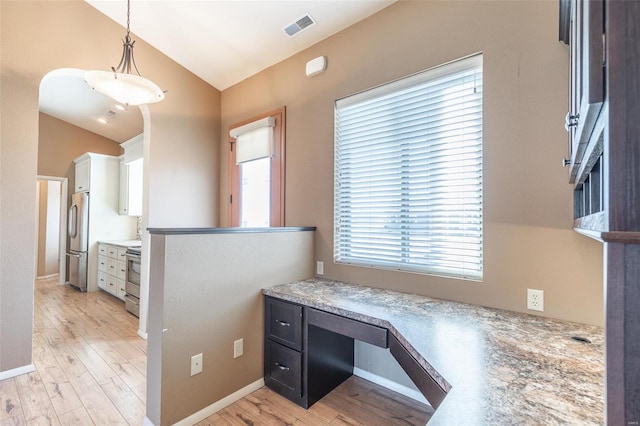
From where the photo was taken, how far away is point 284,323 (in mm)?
2166

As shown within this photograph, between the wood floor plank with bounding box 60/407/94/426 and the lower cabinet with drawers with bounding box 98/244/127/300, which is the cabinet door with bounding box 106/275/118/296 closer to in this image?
the lower cabinet with drawers with bounding box 98/244/127/300

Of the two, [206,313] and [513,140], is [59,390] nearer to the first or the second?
[206,313]

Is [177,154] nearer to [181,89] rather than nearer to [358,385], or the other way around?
[181,89]

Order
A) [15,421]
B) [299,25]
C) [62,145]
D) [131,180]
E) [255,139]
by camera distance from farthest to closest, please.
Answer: [62,145], [131,180], [255,139], [299,25], [15,421]

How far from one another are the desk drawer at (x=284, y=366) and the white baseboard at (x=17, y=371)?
208cm

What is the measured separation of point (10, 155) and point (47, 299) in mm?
3482

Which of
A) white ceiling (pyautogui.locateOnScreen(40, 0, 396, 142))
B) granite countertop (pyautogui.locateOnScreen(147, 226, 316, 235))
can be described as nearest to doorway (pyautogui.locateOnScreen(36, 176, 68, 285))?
white ceiling (pyautogui.locateOnScreen(40, 0, 396, 142))

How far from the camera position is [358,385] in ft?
7.68

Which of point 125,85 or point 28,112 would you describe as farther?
point 28,112

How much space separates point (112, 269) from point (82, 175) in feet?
6.75

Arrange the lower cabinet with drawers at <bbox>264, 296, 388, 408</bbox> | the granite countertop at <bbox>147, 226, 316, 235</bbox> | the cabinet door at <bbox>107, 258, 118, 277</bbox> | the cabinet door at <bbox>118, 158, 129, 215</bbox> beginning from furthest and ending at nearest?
the cabinet door at <bbox>118, 158, 129, 215</bbox> < the cabinet door at <bbox>107, 258, 118, 277</bbox> < the lower cabinet with drawers at <bbox>264, 296, 388, 408</bbox> < the granite countertop at <bbox>147, 226, 316, 235</bbox>

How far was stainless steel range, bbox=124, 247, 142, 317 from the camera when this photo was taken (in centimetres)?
380

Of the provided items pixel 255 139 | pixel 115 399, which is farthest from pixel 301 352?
pixel 255 139

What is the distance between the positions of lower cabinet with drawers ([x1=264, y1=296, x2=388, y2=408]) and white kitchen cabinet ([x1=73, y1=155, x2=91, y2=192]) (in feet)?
16.4
